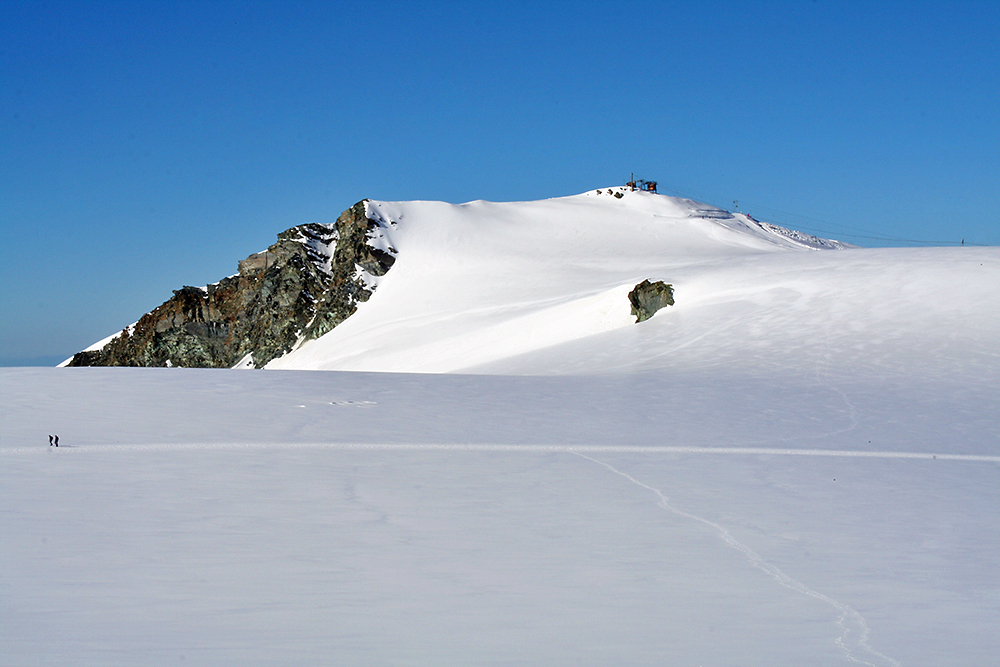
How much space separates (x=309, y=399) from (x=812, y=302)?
15.5 meters

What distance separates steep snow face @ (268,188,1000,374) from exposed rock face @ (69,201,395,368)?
87.3 inches

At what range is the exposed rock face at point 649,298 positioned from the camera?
996 inches

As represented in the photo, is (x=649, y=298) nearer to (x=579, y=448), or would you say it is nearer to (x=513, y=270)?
(x=579, y=448)

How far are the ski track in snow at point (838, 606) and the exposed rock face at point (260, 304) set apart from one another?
4468 centimetres

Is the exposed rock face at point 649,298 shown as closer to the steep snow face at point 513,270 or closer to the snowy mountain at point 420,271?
the steep snow face at point 513,270

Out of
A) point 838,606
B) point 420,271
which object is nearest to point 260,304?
point 420,271

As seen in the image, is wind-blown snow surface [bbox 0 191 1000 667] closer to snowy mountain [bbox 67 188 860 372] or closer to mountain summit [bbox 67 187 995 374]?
mountain summit [bbox 67 187 995 374]

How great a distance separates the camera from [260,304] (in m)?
53.3

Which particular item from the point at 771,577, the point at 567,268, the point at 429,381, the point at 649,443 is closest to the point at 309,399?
the point at 429,381

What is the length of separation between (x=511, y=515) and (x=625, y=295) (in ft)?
70.7

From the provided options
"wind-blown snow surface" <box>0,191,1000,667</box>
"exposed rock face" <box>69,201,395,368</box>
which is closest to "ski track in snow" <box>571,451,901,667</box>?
"wind-blown snow surface" <box>0,191,1000,667</box>

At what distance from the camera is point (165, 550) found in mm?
5137

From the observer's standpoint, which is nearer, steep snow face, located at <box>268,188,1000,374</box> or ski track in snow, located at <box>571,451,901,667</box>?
ski track in snow, located at <box>571,451,901,667</box>

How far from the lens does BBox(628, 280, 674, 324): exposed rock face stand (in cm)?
2530
